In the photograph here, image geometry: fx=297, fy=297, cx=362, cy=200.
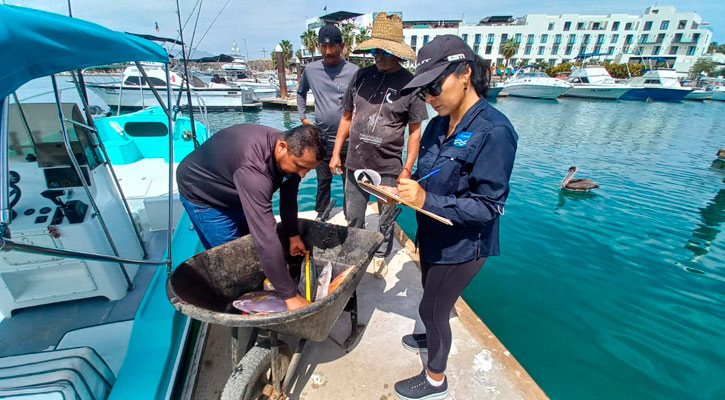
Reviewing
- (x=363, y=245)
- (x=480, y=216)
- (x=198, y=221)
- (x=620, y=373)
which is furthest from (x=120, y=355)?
(x=620, y=373)

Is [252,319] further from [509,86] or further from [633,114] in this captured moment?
[509,86]

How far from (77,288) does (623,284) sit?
224 inches

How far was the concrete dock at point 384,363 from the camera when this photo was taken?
180 cm

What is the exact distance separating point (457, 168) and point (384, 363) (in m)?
1.44

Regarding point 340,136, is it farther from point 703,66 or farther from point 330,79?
point 703,66

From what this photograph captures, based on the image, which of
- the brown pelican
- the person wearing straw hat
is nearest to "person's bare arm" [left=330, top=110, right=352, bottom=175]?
the person wearing straw hat

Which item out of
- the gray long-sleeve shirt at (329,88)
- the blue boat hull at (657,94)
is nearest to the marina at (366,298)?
the gray long-sleeve shirt at (329,88)

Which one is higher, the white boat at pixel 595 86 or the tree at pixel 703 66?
the tree at pixel 703 66

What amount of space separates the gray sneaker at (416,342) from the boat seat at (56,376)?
1.71m

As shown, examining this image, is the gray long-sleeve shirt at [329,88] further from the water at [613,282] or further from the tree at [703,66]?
the tree at [703,66]

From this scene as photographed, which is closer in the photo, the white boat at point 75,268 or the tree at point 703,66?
the white boat at point 75,268

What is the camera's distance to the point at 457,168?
129 centimetres

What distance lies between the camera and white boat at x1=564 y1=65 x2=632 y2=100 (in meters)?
27.9

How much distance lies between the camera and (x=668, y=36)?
144 ft
